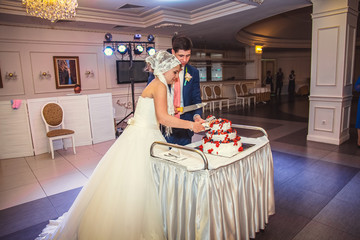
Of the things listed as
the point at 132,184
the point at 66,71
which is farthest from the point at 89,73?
the point at 132,184

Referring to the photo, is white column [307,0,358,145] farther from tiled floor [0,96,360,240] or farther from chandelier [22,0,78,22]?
chandelier [22,0,78,22]

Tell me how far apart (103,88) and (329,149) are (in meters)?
6.31

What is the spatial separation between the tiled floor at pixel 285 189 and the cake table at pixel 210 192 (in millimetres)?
523

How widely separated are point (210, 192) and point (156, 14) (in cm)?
586

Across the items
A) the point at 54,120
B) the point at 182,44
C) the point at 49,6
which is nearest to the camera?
the point at 182,44

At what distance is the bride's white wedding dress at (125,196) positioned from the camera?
1.90m

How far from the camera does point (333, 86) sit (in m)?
4.88

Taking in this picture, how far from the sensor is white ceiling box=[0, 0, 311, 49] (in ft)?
18.1

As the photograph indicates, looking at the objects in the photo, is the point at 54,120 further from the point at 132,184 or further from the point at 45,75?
the point at 132,184

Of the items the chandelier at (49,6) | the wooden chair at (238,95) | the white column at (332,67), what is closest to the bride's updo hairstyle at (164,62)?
the chandelier at (49,6)

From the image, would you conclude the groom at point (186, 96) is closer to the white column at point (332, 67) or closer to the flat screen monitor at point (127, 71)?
the white column at point (332, 67)

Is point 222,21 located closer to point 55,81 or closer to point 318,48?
point 318,48

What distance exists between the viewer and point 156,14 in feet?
21.1

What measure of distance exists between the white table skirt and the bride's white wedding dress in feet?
0.35
